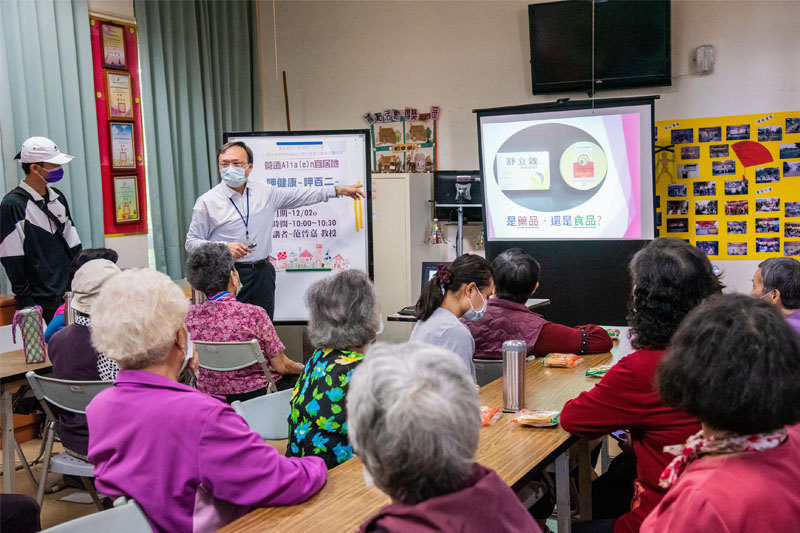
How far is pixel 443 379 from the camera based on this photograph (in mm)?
1025

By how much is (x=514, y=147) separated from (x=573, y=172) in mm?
447

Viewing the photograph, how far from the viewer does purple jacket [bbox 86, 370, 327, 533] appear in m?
1.48

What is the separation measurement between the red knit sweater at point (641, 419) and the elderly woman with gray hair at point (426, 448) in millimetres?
769

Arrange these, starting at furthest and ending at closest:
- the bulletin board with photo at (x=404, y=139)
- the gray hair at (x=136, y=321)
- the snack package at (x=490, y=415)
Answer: the bulletin board with photo at (x=404, y=139) < the snack package at (x=490, y=415) < the gray hair at (x=136, y=321)

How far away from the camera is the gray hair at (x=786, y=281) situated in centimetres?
298

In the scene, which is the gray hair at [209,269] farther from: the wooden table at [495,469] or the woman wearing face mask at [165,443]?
the woman wearing face mask at [165,443]

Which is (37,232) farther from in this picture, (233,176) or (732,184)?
(732,184)

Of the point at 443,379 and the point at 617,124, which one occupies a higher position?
the point at 617,124

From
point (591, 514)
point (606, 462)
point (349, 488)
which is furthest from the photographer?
point (606, 462)

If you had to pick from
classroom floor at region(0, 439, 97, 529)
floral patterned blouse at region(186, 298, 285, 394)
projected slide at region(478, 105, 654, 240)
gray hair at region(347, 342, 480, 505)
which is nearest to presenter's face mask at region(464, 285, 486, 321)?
floral patterned blouse at region(186, 298, 285, 394)

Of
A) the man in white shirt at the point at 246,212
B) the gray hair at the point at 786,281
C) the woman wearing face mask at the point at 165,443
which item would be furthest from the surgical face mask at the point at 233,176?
the gray hair at the point at 786,281

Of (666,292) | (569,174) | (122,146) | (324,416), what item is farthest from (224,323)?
(569,174)

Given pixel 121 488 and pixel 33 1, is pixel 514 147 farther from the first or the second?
pixel 121 488

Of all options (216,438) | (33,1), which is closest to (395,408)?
(216,438)
